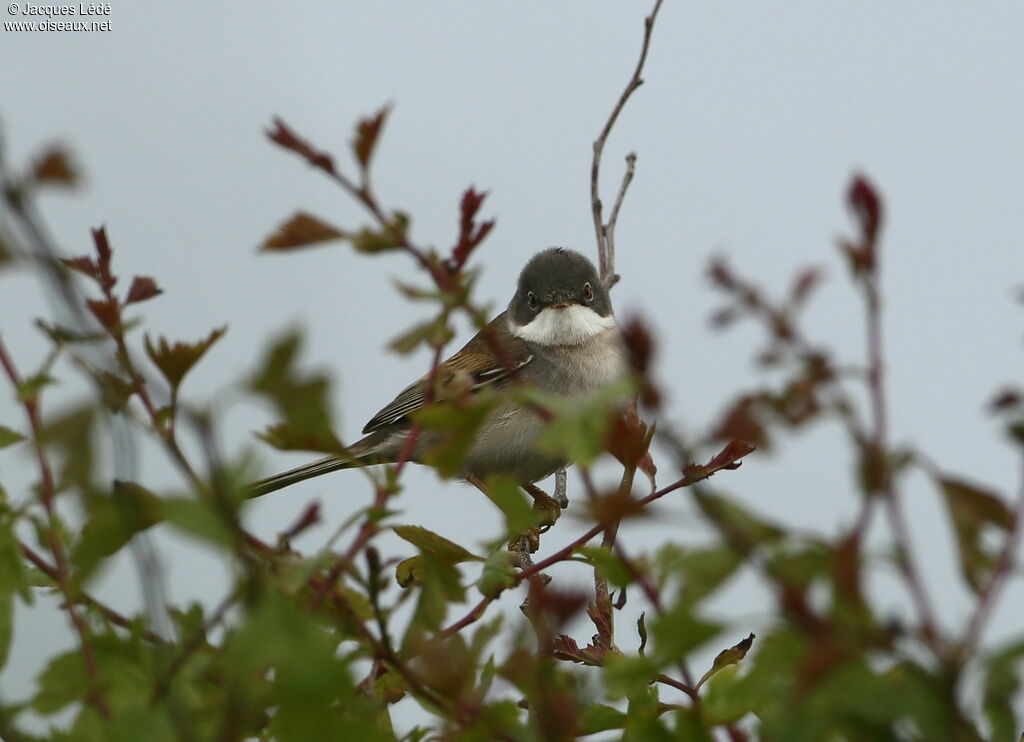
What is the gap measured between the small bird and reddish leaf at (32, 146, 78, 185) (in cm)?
469

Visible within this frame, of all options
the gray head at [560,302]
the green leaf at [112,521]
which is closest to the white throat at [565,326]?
the gray head at [560,302]

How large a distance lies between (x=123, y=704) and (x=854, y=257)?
104 centimetres

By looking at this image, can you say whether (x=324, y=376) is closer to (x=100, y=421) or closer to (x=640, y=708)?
(x=100, y=421)

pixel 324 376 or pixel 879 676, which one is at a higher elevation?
pixel 324 376

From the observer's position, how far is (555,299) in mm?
7129

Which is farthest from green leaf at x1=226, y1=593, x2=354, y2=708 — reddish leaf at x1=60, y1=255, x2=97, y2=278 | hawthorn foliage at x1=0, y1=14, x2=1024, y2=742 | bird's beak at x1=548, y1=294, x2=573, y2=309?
bird's beak at x1=548, y1=294, x2=573, y2=309

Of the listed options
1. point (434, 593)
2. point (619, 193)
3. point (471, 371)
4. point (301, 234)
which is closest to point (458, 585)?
point (434, 593)

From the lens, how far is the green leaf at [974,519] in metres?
1.21

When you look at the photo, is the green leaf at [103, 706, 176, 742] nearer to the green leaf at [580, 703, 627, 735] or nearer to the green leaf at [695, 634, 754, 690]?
the green leaf at [580, 703, 627, 735]

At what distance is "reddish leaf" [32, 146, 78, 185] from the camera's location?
143cm

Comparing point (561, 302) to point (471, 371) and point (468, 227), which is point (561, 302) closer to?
point (471, 371)

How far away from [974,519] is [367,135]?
98cm

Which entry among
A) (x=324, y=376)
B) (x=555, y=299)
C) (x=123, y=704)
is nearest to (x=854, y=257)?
(x=324, y=376)

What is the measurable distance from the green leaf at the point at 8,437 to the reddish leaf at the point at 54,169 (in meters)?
0.68
